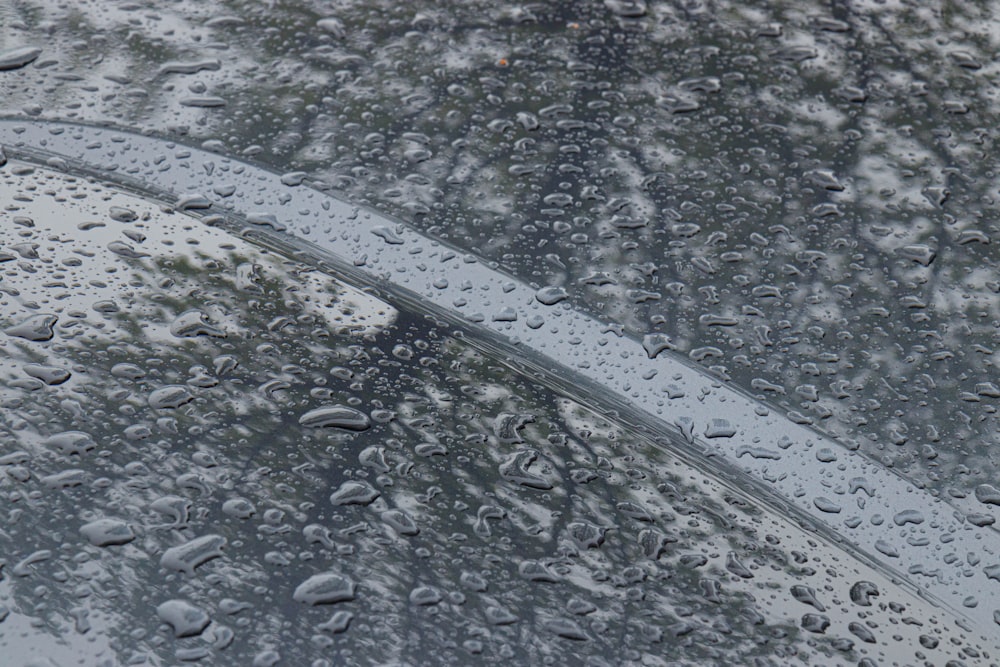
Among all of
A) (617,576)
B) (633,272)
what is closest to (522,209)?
(633,272)

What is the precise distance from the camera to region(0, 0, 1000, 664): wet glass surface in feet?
3.85

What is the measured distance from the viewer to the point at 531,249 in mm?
1587

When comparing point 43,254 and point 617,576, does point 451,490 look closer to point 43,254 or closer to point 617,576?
point 617,576

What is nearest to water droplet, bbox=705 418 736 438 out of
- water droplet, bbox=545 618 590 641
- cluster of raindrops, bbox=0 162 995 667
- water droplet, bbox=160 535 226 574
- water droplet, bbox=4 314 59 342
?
cluster of raindrops, bbox=0 162 995 667

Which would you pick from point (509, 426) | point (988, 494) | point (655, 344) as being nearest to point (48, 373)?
point (509, 426)

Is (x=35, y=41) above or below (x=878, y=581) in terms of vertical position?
above

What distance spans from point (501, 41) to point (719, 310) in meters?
0.81

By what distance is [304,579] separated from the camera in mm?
1095

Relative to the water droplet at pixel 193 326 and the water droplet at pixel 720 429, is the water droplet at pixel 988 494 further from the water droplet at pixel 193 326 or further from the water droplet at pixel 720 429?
the water droplet at pixel 193 326

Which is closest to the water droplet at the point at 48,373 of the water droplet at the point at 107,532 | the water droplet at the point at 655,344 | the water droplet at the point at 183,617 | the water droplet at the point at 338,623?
the water droplet at the point at 107,532

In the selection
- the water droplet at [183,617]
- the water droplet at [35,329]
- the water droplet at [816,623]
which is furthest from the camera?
the water droplet at [35,329]

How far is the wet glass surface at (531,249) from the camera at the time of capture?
1174 mm

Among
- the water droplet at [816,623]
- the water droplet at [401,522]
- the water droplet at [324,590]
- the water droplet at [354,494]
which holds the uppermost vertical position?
the water droplet at [354,494]

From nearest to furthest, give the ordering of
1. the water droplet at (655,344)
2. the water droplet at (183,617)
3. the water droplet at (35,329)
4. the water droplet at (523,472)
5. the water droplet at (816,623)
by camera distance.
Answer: the water droplet at (183,617) → the water droplet at (816,623) → the water droplet at (523,472) → the water droplet at (35,329) → the water droplet at (655,344)
